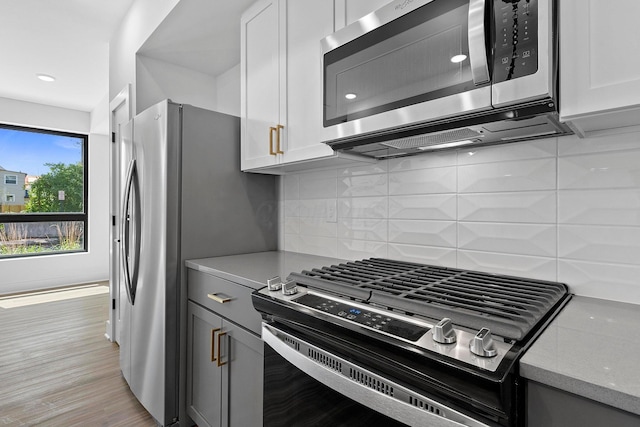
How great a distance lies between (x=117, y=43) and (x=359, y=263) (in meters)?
2.85

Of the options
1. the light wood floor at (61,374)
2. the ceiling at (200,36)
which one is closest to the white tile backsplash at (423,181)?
the ceiling at (200,36)

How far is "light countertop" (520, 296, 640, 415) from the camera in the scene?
57 centimetres

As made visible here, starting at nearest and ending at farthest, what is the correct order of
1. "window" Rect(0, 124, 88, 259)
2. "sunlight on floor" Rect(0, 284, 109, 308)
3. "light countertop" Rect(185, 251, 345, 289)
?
"light countertop" Rect(185, 251, 345, 289), "sunlight on floor" Rect(0, 284, 109, 308), "window" Rect(0, 124, 88, 259)

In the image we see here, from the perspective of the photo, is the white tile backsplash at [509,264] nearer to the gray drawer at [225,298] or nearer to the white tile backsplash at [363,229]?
the white tile backsplash at [363,229]

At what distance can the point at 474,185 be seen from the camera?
137 centimetres

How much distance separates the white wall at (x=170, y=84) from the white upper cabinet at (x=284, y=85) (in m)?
1.01

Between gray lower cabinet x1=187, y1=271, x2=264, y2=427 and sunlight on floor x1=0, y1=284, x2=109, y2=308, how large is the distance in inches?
145

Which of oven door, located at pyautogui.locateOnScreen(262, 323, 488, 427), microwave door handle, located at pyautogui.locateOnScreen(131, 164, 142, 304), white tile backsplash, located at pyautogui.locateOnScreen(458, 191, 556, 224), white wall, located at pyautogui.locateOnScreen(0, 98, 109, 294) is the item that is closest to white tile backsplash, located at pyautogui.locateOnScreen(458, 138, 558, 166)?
white tile backsplash, located at pyautogui.locateOnScreen(458, 191, 556, 224)

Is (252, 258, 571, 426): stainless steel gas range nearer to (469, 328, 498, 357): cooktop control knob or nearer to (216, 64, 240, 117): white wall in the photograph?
(469, 328, 498, 357): cooktop control knob

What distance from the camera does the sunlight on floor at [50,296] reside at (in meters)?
4.15

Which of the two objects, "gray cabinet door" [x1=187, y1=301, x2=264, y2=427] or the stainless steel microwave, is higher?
the stainless steel microwave

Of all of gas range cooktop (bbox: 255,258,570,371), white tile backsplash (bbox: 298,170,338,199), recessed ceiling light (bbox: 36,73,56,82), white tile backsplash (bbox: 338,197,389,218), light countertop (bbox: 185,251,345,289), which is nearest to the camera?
gas range cooktop (bbox: 255,258,570,371)

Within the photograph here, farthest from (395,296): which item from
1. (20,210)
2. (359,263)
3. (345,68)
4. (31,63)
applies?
(20,210)

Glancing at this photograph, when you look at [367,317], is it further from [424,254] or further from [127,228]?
[127,228]
